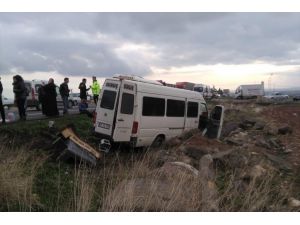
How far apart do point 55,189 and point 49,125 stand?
7323mm

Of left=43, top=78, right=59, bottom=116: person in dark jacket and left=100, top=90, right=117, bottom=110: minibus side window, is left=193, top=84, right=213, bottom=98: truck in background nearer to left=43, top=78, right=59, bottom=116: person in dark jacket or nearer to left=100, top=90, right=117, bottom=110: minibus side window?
Result: left=43, top=78, right=59, bottom=116: person in dark jacket

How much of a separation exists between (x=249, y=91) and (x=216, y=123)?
40410 millimetres

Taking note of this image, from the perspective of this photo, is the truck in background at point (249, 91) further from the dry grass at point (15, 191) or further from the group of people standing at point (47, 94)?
the dry grass at point (15, 191)

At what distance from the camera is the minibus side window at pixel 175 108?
16.0 m

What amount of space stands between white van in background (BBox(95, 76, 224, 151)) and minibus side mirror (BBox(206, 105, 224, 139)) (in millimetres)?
2744

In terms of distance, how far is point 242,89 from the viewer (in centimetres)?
5688

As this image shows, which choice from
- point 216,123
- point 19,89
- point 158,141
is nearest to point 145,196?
point 158,141

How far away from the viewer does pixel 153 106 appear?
14961 mm

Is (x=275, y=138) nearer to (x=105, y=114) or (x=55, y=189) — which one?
(x=105, y=114)

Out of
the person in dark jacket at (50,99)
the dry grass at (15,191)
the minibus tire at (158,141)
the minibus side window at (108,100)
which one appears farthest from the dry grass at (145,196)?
the person in dark jacket at (50,99)

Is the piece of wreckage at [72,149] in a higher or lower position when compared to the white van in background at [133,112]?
lower

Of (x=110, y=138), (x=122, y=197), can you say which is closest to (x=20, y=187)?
(x=122, y=197)

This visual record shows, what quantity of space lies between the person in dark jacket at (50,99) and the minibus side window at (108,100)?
142 inches

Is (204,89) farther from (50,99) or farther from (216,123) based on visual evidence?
(50,99)
